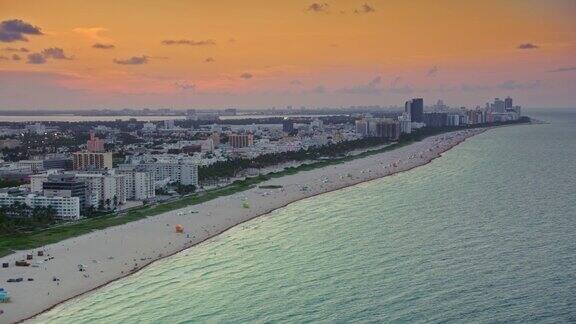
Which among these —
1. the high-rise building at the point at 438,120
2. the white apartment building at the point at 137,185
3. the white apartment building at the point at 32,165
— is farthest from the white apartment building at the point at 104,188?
the high-rise building at the point at 438,120

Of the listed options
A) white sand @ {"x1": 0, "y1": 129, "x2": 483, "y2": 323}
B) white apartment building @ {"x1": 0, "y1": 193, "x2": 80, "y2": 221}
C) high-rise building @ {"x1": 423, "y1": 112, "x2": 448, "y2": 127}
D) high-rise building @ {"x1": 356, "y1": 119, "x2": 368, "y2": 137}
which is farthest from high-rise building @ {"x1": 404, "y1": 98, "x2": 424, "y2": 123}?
white apartment building @ {"x1": 0, "y1": 193, "x2": 80, "y2": 221}

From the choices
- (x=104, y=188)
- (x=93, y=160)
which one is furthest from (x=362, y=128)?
(x=104, y=188)

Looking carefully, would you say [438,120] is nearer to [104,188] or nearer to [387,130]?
[387,130]

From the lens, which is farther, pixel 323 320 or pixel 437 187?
pixel 437 187

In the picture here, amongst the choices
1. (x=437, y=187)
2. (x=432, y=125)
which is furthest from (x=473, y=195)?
(x=432, y=125)

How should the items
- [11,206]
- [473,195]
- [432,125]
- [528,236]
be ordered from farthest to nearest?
[432,125], [473,195], [11,206], [528,236]

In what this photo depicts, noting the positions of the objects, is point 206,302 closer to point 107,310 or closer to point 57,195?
point 107,310
